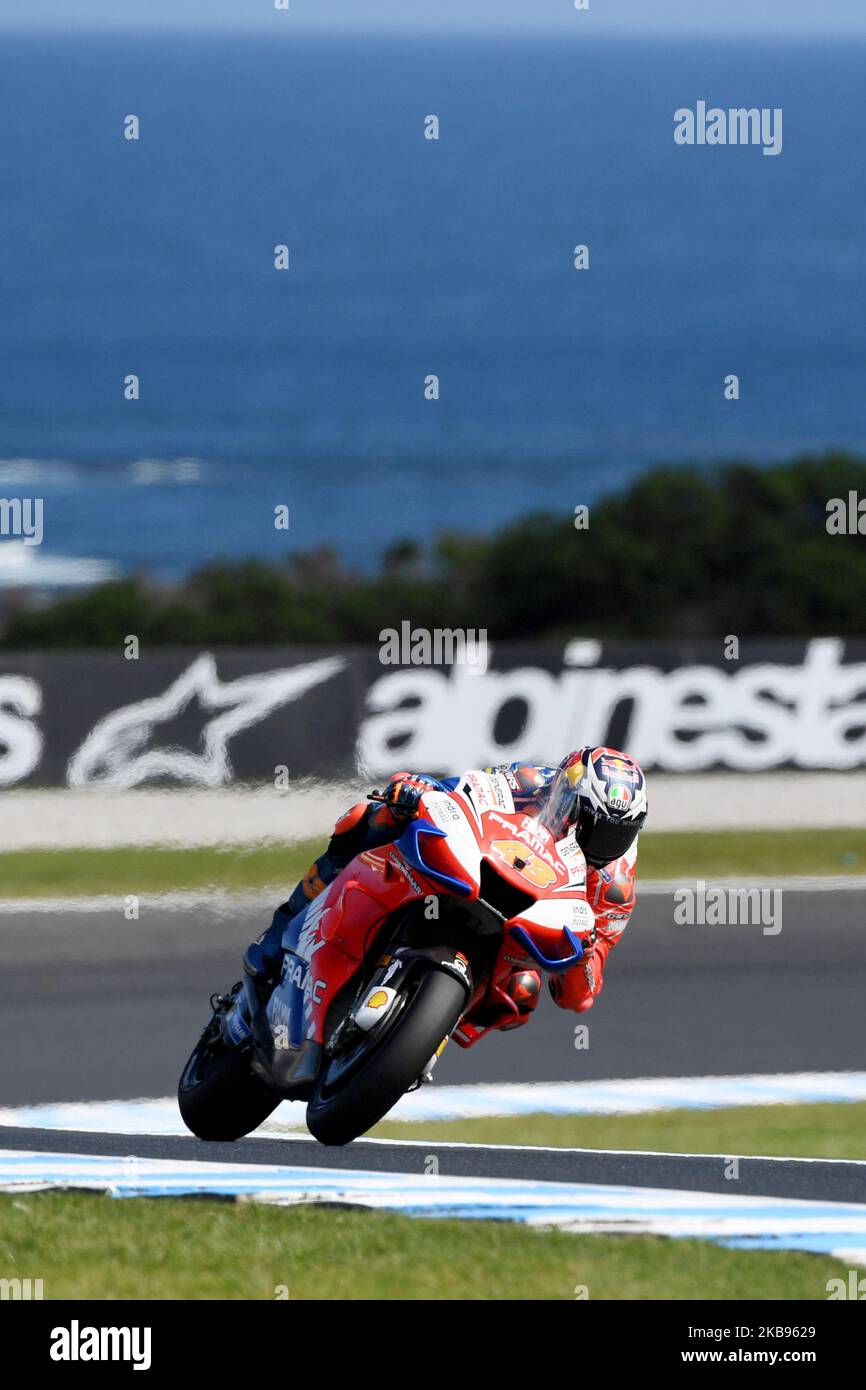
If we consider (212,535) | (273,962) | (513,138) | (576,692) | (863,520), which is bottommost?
(273,962)

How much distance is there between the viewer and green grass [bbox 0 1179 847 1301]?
544cm

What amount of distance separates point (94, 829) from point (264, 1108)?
746cm

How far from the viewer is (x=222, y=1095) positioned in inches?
274

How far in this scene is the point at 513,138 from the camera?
563 feet

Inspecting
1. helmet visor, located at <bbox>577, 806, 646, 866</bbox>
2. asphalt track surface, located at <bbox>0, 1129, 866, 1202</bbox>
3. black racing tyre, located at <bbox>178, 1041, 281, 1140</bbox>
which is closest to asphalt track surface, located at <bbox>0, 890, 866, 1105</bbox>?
asphalt track surface, located at <bbox>0, 1129, 866, 1202</bbox>

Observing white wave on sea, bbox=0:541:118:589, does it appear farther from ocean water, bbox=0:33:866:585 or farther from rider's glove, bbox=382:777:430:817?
rider's glove, bbox=382:777:430:817

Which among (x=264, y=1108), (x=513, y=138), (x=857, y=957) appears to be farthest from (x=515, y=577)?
(x=513, y=138)

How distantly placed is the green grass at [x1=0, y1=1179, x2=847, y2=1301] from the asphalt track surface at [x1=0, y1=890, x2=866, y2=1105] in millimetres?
3741

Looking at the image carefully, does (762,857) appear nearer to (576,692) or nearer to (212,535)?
(576,692)

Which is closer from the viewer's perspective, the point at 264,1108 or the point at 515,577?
the point at 264,1108

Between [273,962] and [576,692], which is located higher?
[576,692]

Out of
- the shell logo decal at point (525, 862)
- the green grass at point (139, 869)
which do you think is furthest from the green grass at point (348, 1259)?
the green grass at point (139, 869)

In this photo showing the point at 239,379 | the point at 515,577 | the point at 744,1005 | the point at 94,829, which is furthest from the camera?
the point at 239,379

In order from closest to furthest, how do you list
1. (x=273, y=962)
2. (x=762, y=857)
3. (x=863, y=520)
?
(x=273, y=962)
(x=762, y=857)
(x=863, y=520)
